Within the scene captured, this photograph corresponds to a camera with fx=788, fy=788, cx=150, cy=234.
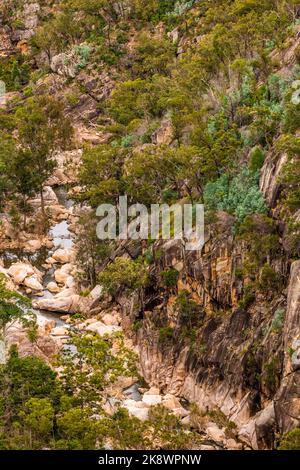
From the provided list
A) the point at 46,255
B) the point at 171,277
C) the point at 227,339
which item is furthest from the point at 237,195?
the point at 46,255

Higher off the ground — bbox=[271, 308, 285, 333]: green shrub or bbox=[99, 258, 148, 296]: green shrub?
bbox=[99, 258, 148, 296]: green shrub

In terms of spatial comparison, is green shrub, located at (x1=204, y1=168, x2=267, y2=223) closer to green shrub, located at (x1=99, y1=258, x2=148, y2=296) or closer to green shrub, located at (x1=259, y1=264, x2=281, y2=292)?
green shrub, located at (x1=259, y1=264, x2=281, y2=292)

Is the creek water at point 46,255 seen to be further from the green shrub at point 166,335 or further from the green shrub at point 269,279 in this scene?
the green shrub at point 269,279

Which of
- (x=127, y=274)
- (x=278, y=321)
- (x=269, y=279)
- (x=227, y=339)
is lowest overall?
(x=227, y=339)

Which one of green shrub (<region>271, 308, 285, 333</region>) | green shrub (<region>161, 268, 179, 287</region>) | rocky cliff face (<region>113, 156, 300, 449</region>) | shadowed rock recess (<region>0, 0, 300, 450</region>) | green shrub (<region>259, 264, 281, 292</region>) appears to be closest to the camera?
shadowed rock recess (<region>0, 0, 300, 450</region>)

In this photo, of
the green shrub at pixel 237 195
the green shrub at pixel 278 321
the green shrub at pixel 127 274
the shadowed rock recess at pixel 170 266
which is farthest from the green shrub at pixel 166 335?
the green shrub at pixel 278 321

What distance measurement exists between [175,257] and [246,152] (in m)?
8.35

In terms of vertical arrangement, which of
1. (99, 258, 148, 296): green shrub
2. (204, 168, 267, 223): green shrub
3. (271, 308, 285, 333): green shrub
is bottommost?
(271, 308, 285, 333): green shrub

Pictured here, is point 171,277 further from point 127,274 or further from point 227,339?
point 227,339

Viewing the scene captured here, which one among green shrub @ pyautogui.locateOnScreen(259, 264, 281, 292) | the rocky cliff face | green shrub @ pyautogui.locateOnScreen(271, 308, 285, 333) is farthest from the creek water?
green shrub @ pyautogui.locateOnScreen(271, 308, 285, 333)

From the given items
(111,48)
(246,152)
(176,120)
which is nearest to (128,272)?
(246,152)

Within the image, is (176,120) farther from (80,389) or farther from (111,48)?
(111,48)

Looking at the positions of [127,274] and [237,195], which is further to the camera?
[127,274]

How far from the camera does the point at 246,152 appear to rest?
5181 cm
